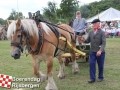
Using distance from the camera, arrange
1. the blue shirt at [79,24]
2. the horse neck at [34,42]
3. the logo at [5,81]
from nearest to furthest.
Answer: the logo at [5,81]
the horse neck at [34,42]
the blue shirt at [79,24]

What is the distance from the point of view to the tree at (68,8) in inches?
1661

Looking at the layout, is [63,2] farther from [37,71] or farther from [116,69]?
[37,71]

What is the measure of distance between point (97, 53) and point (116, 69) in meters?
2.61

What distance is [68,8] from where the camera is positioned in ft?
139

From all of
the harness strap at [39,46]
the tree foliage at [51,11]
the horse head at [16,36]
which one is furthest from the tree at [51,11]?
the horse head at [16,36]

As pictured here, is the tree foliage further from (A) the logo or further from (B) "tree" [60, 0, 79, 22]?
(A) the logo

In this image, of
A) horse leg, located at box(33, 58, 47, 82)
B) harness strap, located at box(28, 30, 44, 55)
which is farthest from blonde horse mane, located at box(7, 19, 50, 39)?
horse leg, located at box(33, 58, 47, 82)

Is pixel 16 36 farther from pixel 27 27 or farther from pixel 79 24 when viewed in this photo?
pixel 79 24

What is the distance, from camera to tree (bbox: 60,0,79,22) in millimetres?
42188

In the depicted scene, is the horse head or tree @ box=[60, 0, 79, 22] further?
tree @ box=[60, 0, 79, 22]

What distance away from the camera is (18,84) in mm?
7902

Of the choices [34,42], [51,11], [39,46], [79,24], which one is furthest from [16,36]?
[51,11]

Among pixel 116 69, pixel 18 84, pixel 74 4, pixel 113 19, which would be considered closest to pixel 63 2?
pixel 74 4

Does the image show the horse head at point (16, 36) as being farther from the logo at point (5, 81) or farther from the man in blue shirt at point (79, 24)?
the man in blue shirt at point (79, 24)
